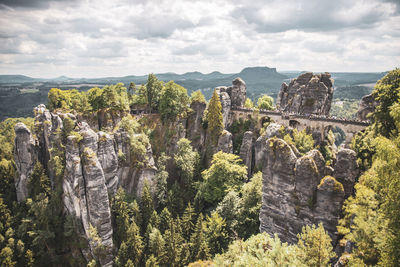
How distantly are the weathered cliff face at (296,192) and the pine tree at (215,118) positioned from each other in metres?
23.4

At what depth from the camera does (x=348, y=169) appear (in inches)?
877

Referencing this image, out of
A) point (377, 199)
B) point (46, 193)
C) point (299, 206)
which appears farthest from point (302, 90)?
point (46, 193)

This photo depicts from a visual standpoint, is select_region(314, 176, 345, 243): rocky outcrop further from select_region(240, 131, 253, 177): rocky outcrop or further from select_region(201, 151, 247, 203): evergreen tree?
select_region(240, 131, 253, 177): rocky outcrop

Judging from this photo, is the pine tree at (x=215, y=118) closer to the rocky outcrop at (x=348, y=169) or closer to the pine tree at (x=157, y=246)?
the pine tree at (x=157, y=246)

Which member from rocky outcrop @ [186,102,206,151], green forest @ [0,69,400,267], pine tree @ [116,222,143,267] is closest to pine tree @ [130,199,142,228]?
green forest @ [0,69,400,267]

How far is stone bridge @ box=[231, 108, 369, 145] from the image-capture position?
43188mm

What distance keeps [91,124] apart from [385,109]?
50.4 metres

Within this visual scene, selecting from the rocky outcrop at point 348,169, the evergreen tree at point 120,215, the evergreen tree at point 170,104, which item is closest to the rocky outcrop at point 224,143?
the evergreen tree at point 170,104

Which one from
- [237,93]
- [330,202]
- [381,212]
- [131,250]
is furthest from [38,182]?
[381,212]

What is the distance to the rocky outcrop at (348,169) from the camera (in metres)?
22.2

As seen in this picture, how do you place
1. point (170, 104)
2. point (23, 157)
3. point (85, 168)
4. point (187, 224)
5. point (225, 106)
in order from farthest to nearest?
point (225, 106)
point (170, 104)
point (23, 157)
point (187, 224)
point (85, 168)

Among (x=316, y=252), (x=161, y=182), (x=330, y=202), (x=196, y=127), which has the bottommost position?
(x=161, y=182)

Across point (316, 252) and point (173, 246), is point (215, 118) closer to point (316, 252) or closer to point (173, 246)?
point (173, 246)

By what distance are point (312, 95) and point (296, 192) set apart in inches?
1321
